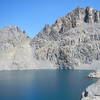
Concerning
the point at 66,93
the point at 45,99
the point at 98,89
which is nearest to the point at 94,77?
the point at 66,93

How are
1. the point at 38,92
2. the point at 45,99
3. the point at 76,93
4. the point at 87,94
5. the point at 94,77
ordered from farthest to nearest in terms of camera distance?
the point at 94,77 < the point at 38,92 < the point at 76,93 < the point at 45,99 < the point at 87,94

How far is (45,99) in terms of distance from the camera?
103938mm

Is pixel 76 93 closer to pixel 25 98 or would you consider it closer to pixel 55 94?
pixel 55 94

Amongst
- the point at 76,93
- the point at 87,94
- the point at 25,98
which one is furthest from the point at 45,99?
the point at 87,94

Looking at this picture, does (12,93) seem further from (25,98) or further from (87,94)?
(87,94)

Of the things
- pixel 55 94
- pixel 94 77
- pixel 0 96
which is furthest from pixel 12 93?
pixel 94 77

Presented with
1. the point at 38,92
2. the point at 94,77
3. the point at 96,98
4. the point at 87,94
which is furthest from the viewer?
the point at 94,77

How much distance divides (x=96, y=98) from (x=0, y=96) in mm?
51294

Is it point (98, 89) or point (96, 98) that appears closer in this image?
point (96, 98)

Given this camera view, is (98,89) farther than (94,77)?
No

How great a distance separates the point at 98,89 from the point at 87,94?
428 centimetres

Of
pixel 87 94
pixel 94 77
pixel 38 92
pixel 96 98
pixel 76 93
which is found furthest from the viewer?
pixel 94 77

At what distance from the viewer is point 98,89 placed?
83.9m

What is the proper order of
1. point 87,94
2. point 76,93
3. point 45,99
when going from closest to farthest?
point 87,94
point 45,99
point 76,93
